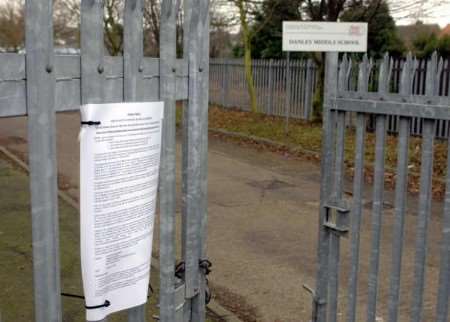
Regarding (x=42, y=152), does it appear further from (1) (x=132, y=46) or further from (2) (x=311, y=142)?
(2) (x=311, y=142)

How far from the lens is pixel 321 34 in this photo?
1139 cm

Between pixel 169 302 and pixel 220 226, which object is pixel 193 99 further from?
pixel 220 226

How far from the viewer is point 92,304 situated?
199cm

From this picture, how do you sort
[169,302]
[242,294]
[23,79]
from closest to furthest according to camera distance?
[23,79]
[169,302]
[242,294]

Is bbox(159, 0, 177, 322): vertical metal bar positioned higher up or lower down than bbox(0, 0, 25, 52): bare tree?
lower down

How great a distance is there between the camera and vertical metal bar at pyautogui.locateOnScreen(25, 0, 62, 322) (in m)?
1.67

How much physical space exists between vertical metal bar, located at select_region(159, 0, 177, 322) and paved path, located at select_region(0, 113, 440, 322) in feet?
7.97

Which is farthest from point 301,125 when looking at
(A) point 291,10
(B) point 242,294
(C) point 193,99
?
(C) point 193,99

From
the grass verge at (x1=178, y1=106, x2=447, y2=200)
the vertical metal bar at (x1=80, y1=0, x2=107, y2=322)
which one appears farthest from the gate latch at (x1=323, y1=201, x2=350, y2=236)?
the grass verge at (x1=178, y1=106, x2=447, y2=200)

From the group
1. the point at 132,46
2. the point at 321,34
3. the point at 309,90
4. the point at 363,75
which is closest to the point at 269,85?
the point at 309,90

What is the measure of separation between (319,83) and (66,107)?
15466 mm

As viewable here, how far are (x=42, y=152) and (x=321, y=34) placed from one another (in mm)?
10234

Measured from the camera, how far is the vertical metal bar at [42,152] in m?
1.67

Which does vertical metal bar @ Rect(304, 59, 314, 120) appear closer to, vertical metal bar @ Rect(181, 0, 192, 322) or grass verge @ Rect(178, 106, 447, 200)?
grass verge @ Rect(178, 106, 447, 200)
